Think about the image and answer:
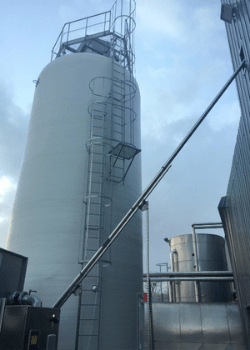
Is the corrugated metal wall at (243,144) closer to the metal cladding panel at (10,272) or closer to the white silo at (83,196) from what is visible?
the white silo at (83,196)

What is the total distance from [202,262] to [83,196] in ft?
27.6

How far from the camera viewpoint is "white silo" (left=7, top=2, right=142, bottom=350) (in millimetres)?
7773

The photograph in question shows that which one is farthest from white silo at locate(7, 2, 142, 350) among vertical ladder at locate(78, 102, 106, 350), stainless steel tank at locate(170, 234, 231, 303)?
stainless steel tank at locate(170, 234, 231, 303)

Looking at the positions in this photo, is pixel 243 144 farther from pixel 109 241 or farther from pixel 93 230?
pixel 93 230

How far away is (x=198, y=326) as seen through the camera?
9781 mm

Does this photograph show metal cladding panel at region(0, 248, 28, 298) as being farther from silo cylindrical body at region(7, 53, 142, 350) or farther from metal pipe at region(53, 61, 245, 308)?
metal pipe at region(53, 61, 245, 308)

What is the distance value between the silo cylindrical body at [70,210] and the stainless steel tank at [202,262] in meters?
5.82

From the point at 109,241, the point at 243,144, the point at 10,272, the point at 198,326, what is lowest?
the point at 198,326

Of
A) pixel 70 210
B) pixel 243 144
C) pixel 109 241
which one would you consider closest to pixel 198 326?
pixel 109 241

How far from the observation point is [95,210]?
8625 millimetres

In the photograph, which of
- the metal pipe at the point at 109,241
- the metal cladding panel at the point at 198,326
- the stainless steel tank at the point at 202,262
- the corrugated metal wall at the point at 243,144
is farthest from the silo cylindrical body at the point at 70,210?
the stainless steel tank at the point at 202,262

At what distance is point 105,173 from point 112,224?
159 cm

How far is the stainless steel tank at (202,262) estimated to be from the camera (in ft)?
44.2

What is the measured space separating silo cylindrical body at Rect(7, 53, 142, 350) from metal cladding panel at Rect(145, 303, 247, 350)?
2.02 m
